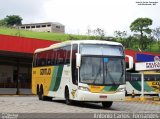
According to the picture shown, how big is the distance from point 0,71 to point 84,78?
24.1m

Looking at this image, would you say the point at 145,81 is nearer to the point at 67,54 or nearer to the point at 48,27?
the point at 67,54

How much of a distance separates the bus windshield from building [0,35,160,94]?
17.6m

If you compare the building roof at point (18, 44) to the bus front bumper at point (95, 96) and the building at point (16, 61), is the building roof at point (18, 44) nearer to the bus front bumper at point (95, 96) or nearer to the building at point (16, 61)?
the building at point (16, 61)

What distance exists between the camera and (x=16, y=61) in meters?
46.6

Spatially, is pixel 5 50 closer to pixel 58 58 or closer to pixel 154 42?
pixel 58 58

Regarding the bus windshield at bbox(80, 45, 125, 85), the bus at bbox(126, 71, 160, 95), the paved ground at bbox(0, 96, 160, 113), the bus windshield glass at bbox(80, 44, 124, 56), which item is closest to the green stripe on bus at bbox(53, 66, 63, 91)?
the paved ground at bbox(0, 96, 160, 113)

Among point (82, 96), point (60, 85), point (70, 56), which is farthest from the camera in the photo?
point (60, 85)

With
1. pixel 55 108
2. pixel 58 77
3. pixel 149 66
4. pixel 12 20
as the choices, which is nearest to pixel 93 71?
pixel 55 108

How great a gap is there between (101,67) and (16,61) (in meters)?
24.7

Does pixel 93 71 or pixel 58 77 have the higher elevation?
pixel 93 71

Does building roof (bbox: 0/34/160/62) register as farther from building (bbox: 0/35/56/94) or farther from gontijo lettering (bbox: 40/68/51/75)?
gontijo lettering (bbox: 40/68/51/75)

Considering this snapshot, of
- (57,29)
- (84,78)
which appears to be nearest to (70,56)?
(84,78)

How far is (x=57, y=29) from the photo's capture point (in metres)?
163

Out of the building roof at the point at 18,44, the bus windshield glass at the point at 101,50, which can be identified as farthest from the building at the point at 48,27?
the bus windshield glass at the point at 101,50
